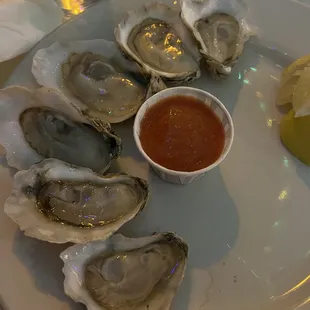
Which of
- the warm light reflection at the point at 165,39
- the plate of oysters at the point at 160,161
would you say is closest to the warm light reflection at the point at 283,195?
the plate of oysters at the point at 160,161

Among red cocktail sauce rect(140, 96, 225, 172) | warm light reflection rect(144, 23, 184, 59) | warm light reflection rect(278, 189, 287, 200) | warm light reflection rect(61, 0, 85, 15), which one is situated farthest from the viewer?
warm light reflection rect(61, 0, 85, 15)

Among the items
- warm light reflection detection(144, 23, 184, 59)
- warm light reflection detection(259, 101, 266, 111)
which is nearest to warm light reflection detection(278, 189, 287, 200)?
warm light reflection detection(259, 101, 266, 111)

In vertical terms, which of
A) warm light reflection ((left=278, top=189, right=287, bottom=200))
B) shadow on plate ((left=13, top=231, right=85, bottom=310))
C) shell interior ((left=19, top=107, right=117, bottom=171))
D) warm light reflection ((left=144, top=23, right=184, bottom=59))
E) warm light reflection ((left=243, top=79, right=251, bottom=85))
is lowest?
shadow on plate ((left=13, top=231, right=85, bottom=310))

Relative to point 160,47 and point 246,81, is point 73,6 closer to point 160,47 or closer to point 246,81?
point 160,47

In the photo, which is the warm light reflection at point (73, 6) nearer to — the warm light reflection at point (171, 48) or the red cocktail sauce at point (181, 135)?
the warm light reflection at point (171, 48)

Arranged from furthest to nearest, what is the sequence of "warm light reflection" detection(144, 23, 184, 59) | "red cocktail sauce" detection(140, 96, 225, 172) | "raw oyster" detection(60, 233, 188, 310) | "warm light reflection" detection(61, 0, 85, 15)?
Result: "warm light reflection" detection(61, 0, 85, 15), "warm light reflection" detection(144, 23, 184, 59), "red cocktail sauce" detection(140, 96, 225, 172), "raw oyster" detection(60, 233, 188, 310)

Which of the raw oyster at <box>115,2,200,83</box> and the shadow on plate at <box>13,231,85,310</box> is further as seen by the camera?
the raw oyster at <box>115,2,200,83</box>

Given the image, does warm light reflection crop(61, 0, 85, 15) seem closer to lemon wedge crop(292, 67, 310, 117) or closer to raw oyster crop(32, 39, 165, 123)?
raw oyster crop(32, 39, 165, 123)

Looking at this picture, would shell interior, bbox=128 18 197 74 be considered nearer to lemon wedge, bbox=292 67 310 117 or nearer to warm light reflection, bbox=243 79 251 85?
warm light reflection, bbox=243 79 251 85

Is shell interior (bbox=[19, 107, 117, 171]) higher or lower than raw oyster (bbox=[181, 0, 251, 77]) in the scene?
lower

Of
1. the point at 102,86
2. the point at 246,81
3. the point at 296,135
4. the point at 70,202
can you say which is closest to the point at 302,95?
the point at 296,135
